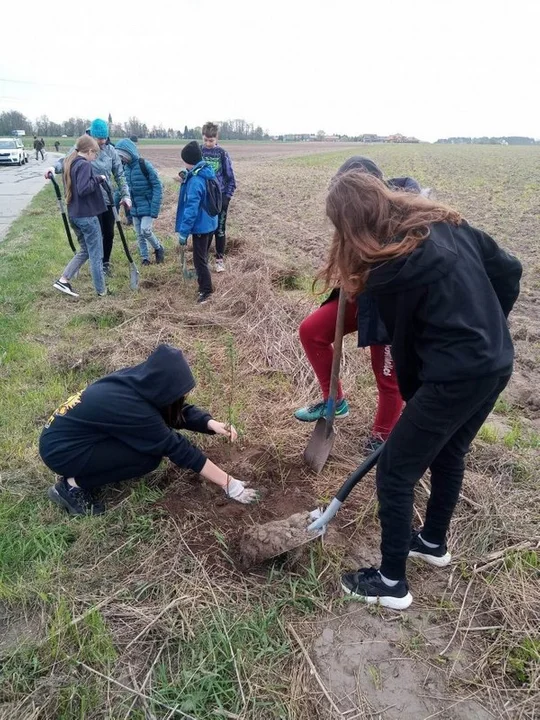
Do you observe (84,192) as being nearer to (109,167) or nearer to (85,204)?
(85,204)

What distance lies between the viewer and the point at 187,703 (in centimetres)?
181

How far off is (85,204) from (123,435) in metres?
3.98

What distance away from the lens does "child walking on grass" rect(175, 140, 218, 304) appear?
587 centimetres

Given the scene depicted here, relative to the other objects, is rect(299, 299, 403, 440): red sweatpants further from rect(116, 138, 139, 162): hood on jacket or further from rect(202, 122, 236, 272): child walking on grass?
rect(116, 138, 139, 162): hood on jacket

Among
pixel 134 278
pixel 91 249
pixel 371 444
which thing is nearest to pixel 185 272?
pixel 134 278

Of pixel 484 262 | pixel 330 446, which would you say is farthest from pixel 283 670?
pixel 484 262

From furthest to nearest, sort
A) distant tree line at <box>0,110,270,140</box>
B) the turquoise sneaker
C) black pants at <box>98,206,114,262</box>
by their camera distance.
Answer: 1. distant tree line at <box>0,110,270,140</box>
2. black pants at <box>98,206,114,262</box>
3. the turquoise sneaker

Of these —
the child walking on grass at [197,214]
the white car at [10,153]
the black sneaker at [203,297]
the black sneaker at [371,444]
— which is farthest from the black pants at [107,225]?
the white car at [10,153]

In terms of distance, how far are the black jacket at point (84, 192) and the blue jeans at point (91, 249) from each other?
0.10 m

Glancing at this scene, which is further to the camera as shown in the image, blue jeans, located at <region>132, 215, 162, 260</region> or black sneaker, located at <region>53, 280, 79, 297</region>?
blue jeans, located at <region>132, 215, 162, 260</region>

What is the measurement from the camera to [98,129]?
20.2 feet

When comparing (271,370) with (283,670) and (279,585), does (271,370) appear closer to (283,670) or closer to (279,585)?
(279,585)

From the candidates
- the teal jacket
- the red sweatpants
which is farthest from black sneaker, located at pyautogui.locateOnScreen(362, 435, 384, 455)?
the teal jacket

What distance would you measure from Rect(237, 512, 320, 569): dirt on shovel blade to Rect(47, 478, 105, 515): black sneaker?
0.84 m
